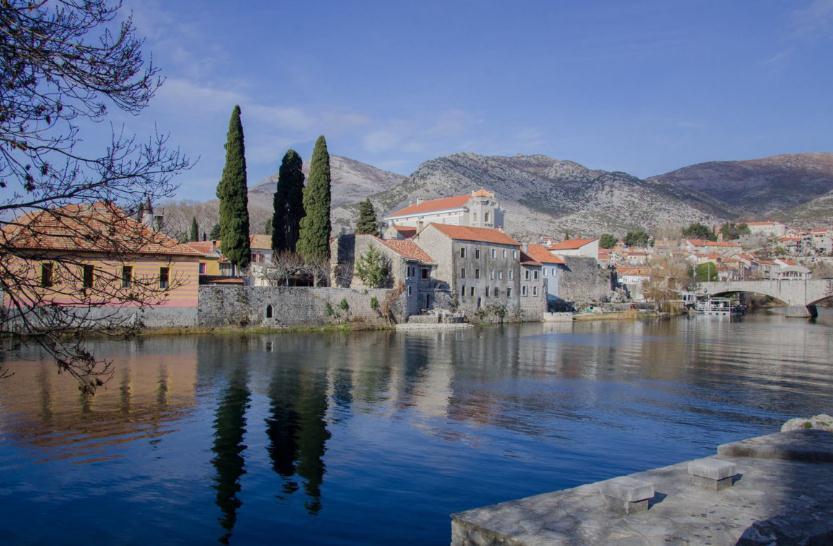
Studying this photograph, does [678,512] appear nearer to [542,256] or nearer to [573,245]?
[542,256]

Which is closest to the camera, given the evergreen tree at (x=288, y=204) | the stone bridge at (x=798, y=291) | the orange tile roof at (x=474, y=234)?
the evergreen tree at (x=288, y=204)

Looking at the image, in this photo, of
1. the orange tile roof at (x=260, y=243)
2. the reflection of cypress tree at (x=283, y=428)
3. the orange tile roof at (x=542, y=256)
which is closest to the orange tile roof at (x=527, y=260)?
the orange tile roof at (x=542, y=256)

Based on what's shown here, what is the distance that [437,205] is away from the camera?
94.9m

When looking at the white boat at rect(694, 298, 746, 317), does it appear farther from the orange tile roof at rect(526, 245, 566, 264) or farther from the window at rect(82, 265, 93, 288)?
the window at rect(82, 265, 93, 288)

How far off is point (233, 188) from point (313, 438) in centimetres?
3374

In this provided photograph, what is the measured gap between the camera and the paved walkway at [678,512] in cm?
793

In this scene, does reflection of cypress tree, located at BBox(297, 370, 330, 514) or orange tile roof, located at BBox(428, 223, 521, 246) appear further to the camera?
orange tile roof, located at BBox(428, 223, 521, 246)

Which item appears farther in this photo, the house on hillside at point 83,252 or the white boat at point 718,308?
the white boat at point 718,308

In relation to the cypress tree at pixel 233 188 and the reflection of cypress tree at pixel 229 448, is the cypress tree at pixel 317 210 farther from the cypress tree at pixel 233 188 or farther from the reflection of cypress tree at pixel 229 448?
the reflection of cypress tree at pixel 229 448

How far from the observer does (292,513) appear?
12.1 metres

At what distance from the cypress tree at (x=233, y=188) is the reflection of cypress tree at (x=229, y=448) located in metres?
24.1

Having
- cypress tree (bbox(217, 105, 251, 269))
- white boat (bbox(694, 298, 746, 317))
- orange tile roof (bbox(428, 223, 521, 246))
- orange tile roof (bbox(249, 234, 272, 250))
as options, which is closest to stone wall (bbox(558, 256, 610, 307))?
white boat (bbox(694, 298, 746, 317))

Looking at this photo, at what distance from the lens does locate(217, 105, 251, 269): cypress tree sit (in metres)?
47.7

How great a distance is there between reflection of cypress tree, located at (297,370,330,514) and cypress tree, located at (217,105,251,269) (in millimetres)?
24639
